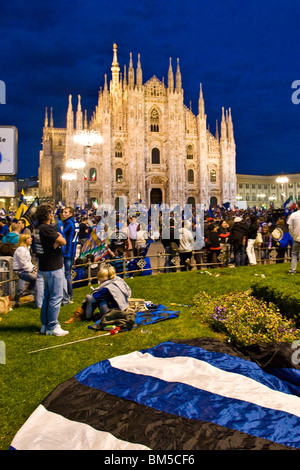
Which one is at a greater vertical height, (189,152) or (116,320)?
(189,152)

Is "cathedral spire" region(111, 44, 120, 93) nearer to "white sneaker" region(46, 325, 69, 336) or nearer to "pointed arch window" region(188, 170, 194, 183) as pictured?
"pointed arch window" region(188, 170, 194, 183)

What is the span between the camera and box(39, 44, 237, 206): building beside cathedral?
41.7m

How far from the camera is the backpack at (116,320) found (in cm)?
542

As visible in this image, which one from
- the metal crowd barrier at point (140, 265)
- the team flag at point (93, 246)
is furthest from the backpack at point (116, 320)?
the team flag at point (93, 246)

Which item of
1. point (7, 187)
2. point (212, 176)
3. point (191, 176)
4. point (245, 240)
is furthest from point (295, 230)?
point (212, 176)

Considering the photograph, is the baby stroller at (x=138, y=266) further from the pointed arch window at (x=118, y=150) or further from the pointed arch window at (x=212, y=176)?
the pointed arch window at (x=212, y=176)

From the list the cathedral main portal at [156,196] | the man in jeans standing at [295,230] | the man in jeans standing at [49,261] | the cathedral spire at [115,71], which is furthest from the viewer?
the cathedral spire at [115,71]

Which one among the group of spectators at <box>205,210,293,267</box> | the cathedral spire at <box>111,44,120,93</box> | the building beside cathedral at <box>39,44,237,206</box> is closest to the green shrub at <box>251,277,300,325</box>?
the group of spectators at <box>205,210,293,267</box>

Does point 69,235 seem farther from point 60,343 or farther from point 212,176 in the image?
point 212,176

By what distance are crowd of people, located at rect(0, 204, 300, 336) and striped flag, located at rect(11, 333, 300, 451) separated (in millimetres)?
1899

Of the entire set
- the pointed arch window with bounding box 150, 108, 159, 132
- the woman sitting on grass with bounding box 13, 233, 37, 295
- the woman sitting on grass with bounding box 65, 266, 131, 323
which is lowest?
the woman sitting on grass with bounding box 65, 266, 131, 323

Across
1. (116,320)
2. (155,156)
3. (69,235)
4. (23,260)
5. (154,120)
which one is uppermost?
(154,120)

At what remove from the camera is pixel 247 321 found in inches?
196

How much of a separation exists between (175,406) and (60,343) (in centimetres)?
247
